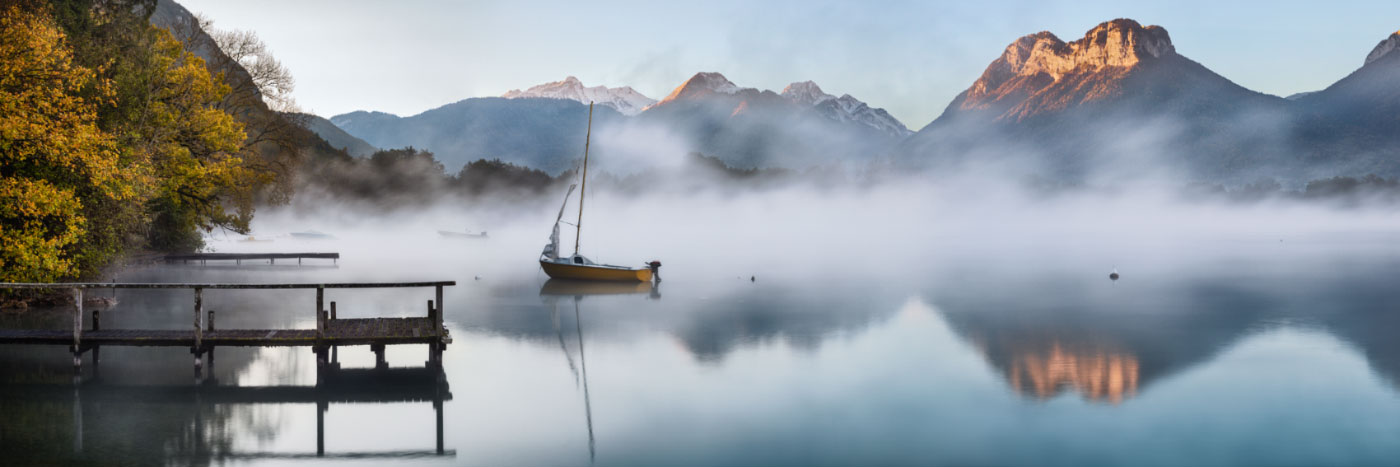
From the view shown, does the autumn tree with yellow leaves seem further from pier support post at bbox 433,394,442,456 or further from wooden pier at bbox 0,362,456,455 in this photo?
pier support post at bbox 433,394,442,456

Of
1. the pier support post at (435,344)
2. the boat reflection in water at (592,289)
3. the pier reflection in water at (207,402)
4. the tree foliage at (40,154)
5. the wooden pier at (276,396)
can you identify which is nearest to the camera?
the pier reflection in water at (207,402)

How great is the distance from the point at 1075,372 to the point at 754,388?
10246 mm

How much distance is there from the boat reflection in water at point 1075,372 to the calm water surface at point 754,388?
137mm

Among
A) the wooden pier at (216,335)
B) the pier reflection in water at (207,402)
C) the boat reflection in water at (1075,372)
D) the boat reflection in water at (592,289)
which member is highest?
the wooden pier at (216,335)

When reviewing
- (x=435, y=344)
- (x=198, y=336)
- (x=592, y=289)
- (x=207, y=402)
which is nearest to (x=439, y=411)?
(x=435, y=344)

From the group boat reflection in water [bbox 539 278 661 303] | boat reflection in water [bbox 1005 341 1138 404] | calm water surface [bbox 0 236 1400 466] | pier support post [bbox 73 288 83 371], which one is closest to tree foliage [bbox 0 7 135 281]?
calm water surface [bbox 0 236 1400 466]

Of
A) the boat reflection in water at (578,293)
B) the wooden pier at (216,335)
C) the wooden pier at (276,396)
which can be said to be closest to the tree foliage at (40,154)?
the wooden pier at (216,335)

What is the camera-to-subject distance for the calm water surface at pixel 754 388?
18.3 metres

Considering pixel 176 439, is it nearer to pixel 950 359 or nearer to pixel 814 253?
pixel 950 359

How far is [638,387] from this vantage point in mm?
25125

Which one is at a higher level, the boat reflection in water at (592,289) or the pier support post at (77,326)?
the pier support post at (77,326)

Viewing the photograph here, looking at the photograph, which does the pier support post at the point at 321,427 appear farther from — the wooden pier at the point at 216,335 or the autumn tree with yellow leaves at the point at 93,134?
the autumn tree with yellow leaves at the point at 93,134

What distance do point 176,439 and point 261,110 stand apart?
42788 millimetres

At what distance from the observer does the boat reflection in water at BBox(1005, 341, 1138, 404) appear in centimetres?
2442
